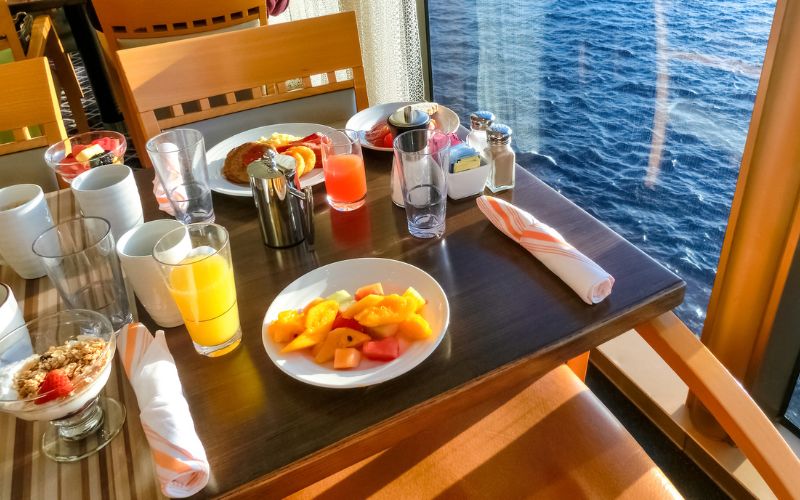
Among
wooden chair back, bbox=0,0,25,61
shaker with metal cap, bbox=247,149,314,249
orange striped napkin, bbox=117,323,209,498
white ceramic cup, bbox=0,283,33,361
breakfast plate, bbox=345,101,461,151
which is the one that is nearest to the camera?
orange striped napkin, bbox=117,323,209,498

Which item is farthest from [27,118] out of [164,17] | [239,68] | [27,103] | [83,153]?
[164,17]

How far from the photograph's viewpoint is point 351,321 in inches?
29.7

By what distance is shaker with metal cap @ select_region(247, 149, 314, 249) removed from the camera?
2.95 ft

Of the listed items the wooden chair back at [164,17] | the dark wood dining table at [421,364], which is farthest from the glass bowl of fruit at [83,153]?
the wooden chair back at [164,17]

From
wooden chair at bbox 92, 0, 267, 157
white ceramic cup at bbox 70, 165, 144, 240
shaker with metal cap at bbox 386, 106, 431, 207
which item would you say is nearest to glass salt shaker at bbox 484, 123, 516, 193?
shaker with metal cap at bbox 386, 106, 431, 207

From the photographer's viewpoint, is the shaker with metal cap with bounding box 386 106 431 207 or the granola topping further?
the shaker with metal cap with bounding box 386 106 431 207

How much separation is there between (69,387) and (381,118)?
0.84 m

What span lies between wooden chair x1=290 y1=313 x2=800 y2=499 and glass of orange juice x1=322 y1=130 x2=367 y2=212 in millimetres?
397

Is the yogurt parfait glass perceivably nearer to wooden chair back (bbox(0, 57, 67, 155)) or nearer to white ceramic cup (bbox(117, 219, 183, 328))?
white ceramic cup (bbox(117, 219, 183, 328))

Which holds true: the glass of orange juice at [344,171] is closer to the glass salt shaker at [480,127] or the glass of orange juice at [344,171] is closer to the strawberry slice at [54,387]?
the glass salt shaker at [480,127]

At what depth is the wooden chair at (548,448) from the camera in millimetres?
794

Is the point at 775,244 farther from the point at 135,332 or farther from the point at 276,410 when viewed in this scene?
the point at 135,332

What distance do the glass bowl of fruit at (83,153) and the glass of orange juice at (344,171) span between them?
0.41 meters

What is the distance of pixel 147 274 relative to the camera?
78 centimetres
